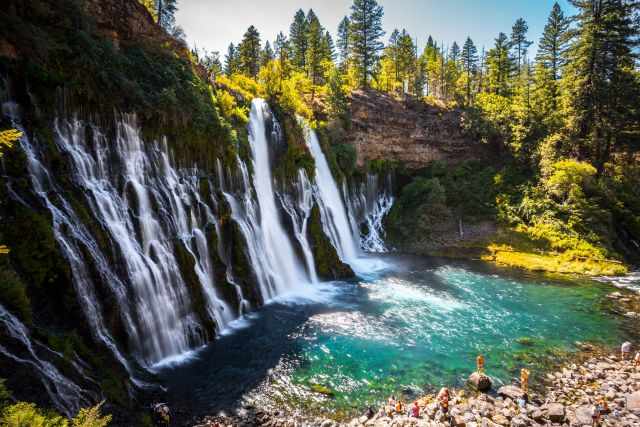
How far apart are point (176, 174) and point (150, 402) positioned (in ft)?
34.2

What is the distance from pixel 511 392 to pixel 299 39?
58250mm

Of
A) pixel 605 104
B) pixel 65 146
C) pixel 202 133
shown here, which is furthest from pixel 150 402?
pixel 605 104

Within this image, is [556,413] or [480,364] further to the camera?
[480,364]

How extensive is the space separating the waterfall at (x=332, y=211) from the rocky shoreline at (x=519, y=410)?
700 inches

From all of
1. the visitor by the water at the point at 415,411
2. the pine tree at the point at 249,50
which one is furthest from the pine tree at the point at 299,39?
the visitor by the water at the point at 415,411

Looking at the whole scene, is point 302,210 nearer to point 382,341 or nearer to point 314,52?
point 382,341

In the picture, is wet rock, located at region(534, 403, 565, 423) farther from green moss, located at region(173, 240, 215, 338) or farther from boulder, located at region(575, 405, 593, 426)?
green moss, located at region(173, 240, 215, 338)

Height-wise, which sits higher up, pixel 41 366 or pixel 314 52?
pixel 314 52

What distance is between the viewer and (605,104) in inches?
1302

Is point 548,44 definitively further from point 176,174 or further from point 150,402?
point 150,402

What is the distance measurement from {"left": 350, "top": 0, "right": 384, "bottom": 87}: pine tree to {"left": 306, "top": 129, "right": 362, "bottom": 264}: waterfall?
24895 millimetres

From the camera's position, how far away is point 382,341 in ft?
49.9

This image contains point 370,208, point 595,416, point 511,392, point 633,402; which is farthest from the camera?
point 370,208

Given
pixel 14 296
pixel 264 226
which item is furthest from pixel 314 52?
pixel 14 296
